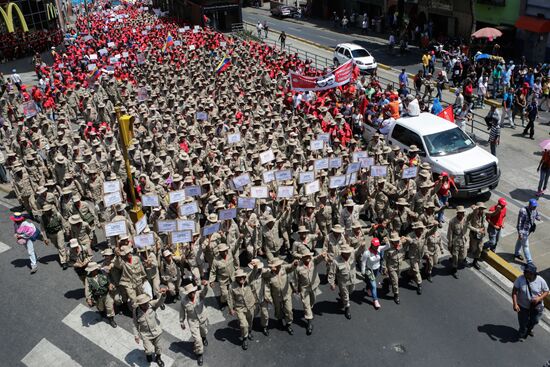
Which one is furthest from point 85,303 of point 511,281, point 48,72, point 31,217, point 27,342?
point 48,72

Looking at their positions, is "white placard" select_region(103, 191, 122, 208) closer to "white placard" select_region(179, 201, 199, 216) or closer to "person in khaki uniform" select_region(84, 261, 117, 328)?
"white placard" select_region(179, 201, 199, 216)

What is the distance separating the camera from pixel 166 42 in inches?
1288

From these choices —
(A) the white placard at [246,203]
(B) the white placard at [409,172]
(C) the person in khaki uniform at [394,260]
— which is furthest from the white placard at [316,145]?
(C) the person in khaki uniform at [394,260]

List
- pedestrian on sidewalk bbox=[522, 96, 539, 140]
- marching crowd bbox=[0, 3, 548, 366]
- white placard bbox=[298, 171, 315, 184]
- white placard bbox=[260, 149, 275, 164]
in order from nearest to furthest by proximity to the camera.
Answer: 1. marching crowd bbox=[0, 3, 548, 366]
2. white placard bbox=[298, 171, 315, 184]
3. white placard bbox=[260, 149, 275, 164]
4. pedestrian on sidewalk bbox=[522, 96, 539, 140]

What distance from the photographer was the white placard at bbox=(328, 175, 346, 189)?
39.6ft

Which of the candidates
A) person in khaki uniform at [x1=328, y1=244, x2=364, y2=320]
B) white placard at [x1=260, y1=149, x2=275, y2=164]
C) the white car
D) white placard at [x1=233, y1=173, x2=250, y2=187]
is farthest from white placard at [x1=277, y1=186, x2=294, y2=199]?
the white car

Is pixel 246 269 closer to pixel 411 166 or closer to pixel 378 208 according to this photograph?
pixel 378 208

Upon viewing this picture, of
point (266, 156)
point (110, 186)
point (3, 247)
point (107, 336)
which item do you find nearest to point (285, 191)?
point (266, 156)

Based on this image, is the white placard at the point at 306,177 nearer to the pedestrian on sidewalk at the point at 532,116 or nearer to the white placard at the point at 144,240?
the white placard at the point at 144,240

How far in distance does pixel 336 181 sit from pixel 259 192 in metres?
1.89

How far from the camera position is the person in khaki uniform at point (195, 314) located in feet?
28.2

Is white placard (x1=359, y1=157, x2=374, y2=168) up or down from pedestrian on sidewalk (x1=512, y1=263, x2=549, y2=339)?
up

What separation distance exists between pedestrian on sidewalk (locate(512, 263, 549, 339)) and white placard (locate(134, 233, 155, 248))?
6844 millimetres

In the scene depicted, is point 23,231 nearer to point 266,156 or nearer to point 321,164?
point 266,156
